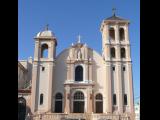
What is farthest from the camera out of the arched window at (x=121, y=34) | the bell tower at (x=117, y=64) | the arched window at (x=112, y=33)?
the arched window at (x=112, y=33)

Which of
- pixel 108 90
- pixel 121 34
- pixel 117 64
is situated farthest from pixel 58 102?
pixel 121 34

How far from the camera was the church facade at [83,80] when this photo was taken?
40.8 metres

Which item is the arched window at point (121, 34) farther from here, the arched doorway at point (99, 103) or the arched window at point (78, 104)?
the arched window at point (78, 104)

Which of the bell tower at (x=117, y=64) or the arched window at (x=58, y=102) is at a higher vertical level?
the bell tower at (x=117, y=64)

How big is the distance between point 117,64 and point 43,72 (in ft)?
35.5

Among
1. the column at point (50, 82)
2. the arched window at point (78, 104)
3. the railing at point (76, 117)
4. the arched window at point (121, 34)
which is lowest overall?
the railing at point (76, 117)

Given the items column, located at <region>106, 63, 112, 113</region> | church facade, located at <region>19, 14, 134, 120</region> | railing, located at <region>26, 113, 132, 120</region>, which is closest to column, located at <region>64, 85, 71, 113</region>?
church facade, located at <region>19, 14, 134, 120</region>

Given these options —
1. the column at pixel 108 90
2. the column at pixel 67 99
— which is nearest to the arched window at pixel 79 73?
the column at pixel 67 99

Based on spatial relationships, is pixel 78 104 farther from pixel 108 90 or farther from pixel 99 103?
pixel 108 90

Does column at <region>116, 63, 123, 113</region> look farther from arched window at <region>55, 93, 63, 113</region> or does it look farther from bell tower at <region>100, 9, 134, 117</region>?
arched window at <region>55, 93, 63, 113</region>

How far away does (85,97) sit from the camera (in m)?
41.6
